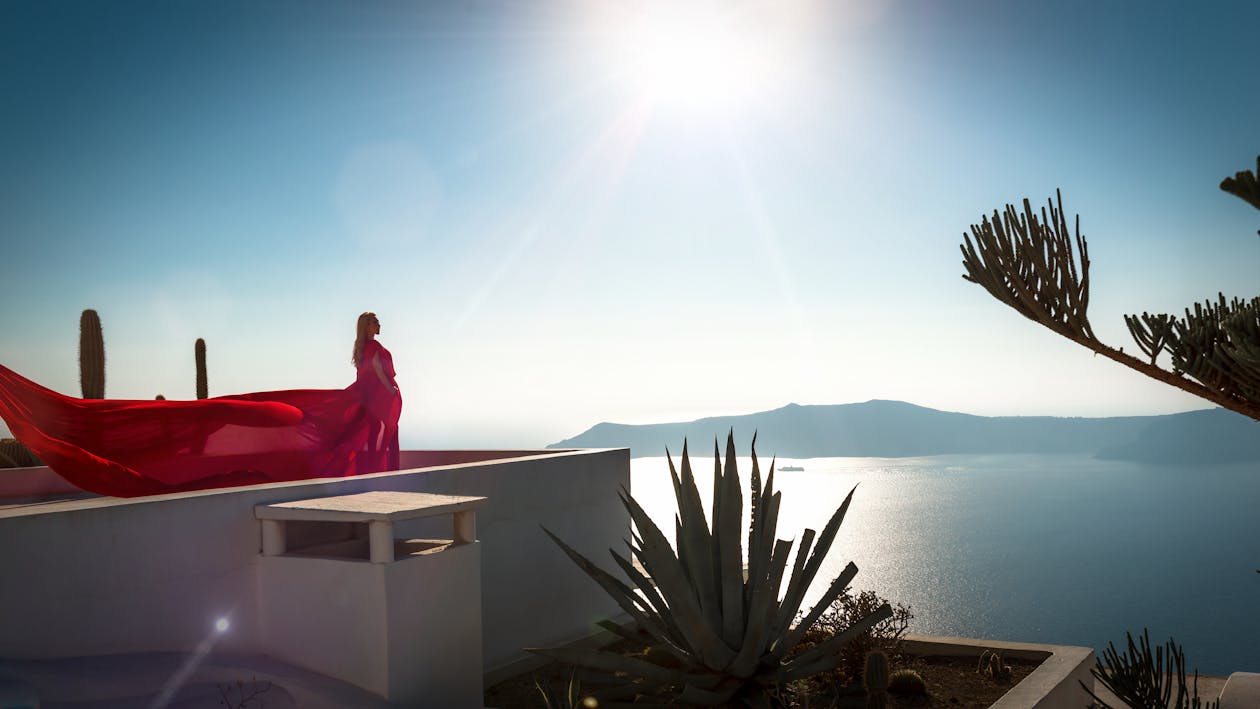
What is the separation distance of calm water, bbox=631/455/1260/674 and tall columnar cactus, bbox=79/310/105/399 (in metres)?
18.0

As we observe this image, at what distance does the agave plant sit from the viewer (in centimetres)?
398

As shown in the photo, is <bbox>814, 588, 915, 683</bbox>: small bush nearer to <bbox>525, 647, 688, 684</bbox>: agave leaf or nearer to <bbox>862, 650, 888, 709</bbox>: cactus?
<bbox>862, 650, 888, 709</bbox>: cactus

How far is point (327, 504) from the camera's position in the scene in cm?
404

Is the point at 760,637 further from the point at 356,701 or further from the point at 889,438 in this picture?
the point at 889,438

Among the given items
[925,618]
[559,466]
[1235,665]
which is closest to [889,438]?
[925,618]

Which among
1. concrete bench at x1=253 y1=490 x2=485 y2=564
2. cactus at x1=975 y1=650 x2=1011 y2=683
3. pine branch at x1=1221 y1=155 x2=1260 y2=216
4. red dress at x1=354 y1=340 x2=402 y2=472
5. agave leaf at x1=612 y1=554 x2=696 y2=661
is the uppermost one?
pine branch at x1=1221 y1=155 x2=1260 y2=216

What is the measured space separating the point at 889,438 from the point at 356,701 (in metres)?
86.3

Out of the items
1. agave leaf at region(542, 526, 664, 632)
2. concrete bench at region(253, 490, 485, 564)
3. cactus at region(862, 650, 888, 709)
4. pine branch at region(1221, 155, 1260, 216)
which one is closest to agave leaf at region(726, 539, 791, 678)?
agave leaf at region(542, 526, 664, 632)

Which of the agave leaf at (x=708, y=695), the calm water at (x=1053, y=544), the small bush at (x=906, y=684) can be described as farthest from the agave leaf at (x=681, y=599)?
the calm water at (x=1053, y=544)

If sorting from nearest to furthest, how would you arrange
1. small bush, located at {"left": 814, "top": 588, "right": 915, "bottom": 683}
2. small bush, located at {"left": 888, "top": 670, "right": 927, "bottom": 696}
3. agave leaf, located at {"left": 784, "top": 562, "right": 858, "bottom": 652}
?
agave leaf, located at {"left": 784, "top": 562, "right": 858, "bottom": 652} → small bush, located at {"left": 888, "top": 670, "right": 927, "bottom": 696} → small bush, located at {"left": 814, "top": 588, "right": 915, "bottom": 683}

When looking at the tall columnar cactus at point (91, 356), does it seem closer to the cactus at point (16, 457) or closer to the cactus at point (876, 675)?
the cactus at point (16, 457)

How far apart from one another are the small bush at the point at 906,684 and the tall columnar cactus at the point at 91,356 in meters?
9.22

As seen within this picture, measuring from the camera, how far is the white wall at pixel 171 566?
3.34 metres

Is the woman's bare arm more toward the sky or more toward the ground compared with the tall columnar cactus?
more toward the ground
